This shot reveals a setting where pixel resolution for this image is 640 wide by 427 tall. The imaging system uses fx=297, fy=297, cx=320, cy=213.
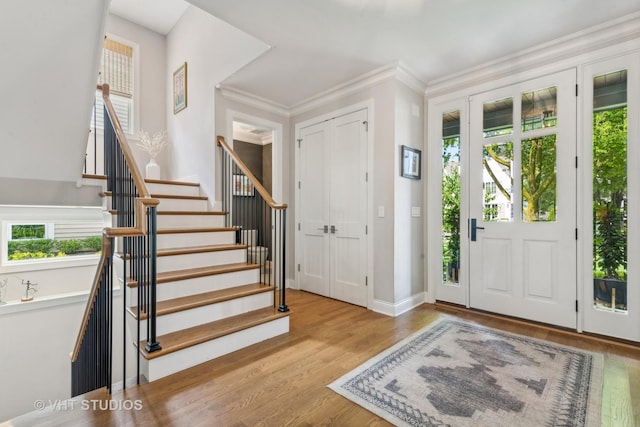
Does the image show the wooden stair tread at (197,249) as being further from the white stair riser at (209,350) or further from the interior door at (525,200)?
the interior door at (525,200)

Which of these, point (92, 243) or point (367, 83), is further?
point (92, 243)

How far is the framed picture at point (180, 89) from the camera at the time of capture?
14.2 feet

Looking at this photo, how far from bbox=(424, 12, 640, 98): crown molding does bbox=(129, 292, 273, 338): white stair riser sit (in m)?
3.25

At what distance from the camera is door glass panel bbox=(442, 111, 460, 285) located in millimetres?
3508

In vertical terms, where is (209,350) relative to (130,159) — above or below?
below

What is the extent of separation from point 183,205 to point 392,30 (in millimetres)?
2967

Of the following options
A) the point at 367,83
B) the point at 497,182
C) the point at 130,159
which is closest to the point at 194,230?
the point at 130,159

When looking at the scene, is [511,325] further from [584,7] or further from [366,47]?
[366,47]

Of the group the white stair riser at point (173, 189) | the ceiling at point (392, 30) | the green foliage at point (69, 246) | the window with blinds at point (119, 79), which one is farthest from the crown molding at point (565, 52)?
the green foliage at point (69, 246)

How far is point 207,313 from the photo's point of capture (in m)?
2.57

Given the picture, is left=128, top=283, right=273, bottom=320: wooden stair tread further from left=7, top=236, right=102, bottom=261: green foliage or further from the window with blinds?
the window with blinds

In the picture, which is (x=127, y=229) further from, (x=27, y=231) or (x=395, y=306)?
(x=27, y=231)

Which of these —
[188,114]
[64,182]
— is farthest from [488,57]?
[64,182]

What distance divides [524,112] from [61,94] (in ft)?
13.9
